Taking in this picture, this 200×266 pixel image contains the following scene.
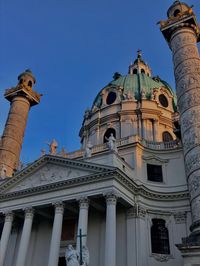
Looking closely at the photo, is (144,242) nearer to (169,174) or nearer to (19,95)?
(169,174)

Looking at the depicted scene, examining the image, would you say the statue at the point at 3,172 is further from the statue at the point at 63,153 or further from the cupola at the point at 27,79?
the cupola at the point at 27,79

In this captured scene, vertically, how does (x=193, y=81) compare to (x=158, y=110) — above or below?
below

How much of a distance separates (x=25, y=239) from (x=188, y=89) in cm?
1366

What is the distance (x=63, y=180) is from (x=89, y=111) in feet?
53.1

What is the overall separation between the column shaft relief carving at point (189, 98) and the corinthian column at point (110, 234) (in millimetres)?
4573

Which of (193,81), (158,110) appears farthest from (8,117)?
(193,81)

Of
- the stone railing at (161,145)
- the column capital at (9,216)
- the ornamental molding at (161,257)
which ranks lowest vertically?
the ornamental molding at (161,257)

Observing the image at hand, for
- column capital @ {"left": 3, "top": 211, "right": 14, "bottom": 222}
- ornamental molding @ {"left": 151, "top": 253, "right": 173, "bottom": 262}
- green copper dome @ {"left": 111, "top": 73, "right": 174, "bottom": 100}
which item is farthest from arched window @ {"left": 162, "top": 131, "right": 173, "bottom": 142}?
column capital @ {"left": 3, "top": 211, "right": 14, "bottom": 222}

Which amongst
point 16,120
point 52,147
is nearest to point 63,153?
point 52,147

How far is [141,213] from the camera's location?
853 inches

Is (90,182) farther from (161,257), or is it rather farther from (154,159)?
(154,159)

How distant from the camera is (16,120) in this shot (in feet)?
104

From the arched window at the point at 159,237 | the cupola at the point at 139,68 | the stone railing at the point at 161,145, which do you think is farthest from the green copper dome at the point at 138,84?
the arched window at the point at 159,237

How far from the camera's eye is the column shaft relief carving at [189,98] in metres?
17.0
